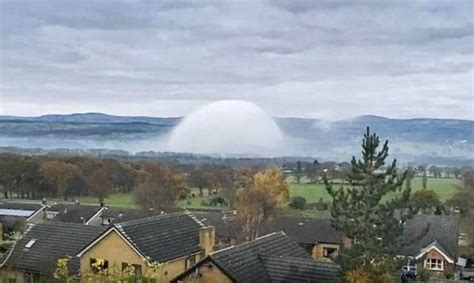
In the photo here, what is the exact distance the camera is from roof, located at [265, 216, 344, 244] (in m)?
39.7

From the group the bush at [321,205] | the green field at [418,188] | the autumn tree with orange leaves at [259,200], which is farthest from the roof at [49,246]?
the bush at [321,205]

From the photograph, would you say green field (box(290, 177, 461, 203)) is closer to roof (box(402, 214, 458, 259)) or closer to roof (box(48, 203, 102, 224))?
roof (box(402, 214, 458, 259))

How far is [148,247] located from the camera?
24.0m

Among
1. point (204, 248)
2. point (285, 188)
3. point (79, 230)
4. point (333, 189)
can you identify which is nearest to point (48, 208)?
point (285, 188)

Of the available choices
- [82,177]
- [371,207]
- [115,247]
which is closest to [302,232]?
[115,247]

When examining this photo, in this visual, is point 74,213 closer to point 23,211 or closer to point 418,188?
point 23,211

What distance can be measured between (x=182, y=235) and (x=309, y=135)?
177 feet

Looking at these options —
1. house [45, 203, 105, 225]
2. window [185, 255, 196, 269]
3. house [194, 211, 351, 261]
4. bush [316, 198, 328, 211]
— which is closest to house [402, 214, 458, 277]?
house [194, 211, 351, 261]

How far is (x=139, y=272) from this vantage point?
75.6ft

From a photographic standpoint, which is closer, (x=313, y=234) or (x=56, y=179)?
(x=313, y=234)

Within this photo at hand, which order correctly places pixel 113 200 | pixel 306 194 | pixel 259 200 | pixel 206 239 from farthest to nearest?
pixel 113 200, pixel 306 194, pixel 259 200, pixel 206 239

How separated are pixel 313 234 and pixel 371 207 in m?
23.9

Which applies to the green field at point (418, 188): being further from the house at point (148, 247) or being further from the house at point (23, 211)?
the house at point (148, 247)

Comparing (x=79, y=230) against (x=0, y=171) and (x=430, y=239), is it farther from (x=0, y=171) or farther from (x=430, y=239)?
(x=0, y=171)
